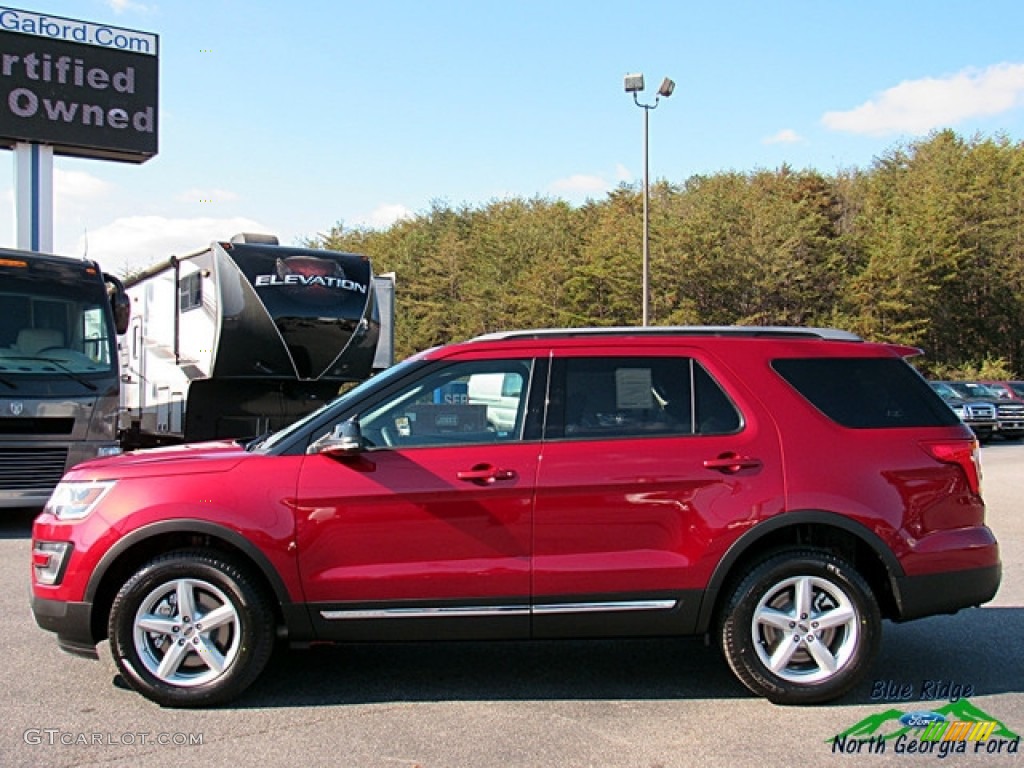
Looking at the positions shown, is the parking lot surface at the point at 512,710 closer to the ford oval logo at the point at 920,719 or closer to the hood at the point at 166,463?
the ford oval logo at the point at 920,719

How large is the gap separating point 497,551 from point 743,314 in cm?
4574

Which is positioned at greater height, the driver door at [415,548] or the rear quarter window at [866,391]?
the rear quarter window at [866,391]

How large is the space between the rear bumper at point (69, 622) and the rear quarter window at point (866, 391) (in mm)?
3714

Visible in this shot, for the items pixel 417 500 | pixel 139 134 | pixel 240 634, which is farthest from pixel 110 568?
pixel 139 134

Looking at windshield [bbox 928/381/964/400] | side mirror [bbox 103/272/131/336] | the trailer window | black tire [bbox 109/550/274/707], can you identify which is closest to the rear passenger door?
black tire [bbox 109/550/274/707]

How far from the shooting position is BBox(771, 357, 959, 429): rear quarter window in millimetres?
4973

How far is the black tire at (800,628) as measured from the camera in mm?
4711

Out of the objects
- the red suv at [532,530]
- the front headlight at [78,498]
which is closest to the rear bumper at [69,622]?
the red suv at [532,530]

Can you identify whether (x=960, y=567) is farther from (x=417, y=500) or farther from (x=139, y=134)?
(x=139, y=134)

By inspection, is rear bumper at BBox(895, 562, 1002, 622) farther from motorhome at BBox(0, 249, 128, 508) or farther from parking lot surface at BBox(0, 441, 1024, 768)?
motorhome at BBox(0, 249, 128, 508)

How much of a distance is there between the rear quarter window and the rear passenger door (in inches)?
15.7

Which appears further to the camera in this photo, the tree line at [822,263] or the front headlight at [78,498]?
the tree line at [822,263]

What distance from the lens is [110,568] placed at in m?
4.74

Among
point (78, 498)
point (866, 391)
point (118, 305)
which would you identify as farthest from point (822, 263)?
point (78, 498)
